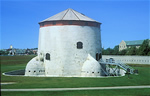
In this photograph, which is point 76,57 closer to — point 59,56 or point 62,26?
point 59,56

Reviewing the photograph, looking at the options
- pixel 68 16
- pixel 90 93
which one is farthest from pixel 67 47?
pixel 90 93

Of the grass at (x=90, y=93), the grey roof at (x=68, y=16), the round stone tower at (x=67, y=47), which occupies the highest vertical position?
the grey roof at (x=68, y=16)

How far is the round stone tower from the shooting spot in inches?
1407

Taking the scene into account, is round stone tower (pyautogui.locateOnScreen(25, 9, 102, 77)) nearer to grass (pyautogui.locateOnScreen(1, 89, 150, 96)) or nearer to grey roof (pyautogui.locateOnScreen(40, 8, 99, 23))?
grey roof (pyautogui.locateOnScreen(40, 8, 99, 23))

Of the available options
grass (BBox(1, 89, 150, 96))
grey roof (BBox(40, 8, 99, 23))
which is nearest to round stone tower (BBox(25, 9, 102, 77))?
grey roof (BBox(40, 8, 99, 23))

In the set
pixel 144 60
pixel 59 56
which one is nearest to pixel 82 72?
pixel 59 56

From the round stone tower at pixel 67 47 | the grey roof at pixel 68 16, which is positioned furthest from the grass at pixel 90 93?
the grey roof at pixel 68 16

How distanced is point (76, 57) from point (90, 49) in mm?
2452

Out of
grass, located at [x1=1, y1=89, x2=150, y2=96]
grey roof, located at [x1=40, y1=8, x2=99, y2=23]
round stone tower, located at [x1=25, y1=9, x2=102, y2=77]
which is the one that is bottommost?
grass, located at [x1=1, y1=89, x2=150, y2=96]

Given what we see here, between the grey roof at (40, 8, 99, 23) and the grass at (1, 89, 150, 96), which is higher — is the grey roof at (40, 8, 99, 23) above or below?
above

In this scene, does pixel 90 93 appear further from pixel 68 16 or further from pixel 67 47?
pixel 68 16

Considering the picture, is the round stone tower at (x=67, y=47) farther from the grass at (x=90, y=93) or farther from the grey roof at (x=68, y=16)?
the grass at (x=90, y=93)

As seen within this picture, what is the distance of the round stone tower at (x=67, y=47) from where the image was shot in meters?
35.8

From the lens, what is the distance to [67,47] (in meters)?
35.8
